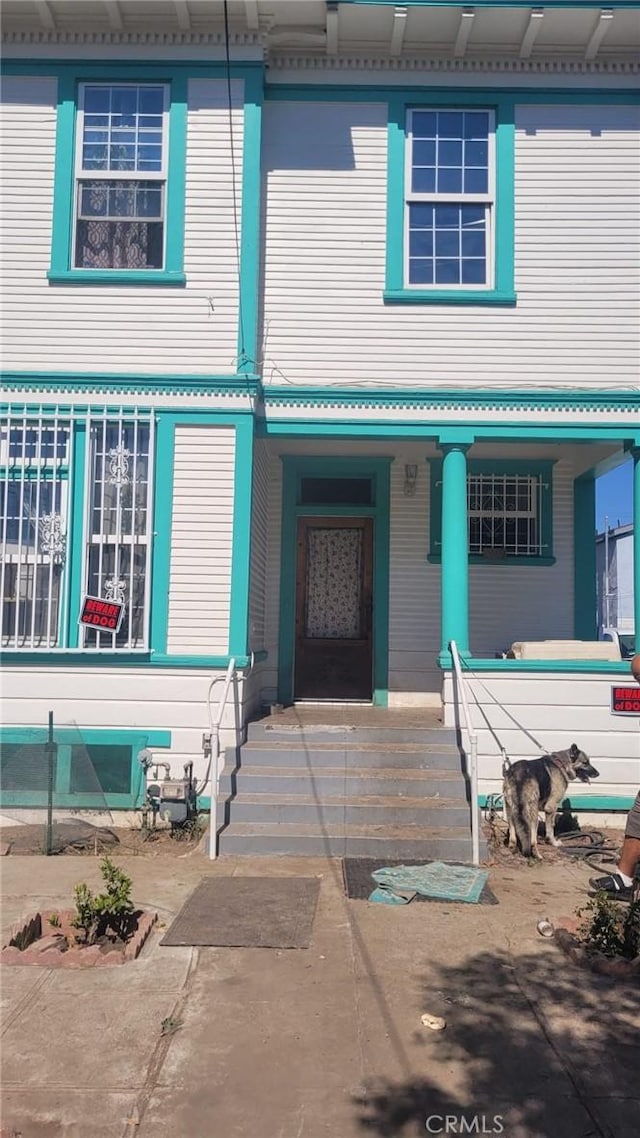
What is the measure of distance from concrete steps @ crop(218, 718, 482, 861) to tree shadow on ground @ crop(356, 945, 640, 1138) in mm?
1912

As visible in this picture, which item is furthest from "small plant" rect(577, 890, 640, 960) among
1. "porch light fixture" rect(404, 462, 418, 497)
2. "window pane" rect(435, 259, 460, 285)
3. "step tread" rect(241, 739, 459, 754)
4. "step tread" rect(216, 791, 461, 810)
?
"window pane" rect(435, 259, 460, 285)

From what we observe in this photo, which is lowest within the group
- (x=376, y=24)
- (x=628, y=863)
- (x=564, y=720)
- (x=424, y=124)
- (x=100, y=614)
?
(x=628, y=863)

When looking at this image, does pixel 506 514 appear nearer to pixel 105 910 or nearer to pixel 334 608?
pixel 334 608

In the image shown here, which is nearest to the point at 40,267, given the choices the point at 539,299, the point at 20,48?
the point at 20,48

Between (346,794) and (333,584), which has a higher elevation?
(333,584)

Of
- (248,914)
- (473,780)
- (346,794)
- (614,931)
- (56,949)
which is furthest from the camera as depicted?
(346,794)

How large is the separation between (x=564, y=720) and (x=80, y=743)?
414 centimetres

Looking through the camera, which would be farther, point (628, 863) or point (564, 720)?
point (564, 720)

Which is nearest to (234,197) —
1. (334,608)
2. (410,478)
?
(410,478)

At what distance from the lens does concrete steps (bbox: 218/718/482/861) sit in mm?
6180

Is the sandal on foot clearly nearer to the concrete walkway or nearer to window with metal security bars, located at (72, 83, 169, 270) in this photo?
the concrete walkway

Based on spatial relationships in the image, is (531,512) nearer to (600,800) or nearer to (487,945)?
(600,800)

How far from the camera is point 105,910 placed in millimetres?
4469

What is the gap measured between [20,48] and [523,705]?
7723 mm
